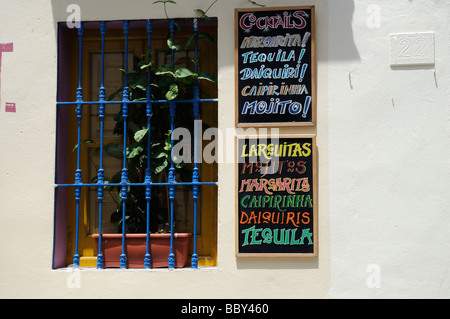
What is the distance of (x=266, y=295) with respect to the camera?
430 centimetres

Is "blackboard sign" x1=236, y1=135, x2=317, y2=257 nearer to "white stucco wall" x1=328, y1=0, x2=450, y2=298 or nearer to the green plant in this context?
"white stucco wall" x1=328, y1=0, x2=450, y2=298

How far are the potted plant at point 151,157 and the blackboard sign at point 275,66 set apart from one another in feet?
1.03

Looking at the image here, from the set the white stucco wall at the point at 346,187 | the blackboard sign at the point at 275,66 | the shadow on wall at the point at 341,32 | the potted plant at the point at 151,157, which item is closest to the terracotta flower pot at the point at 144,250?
the potted plant at the point at 151,157

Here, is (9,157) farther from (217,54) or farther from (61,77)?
(217,54)

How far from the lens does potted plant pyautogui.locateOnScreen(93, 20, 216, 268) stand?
14.7 feet

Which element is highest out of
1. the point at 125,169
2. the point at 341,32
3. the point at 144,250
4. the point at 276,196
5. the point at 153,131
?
the point at 341,32

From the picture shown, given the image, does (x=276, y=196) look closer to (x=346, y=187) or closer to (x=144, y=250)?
(x=346, y=187)

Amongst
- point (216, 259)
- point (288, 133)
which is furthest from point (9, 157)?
point (288, 133)

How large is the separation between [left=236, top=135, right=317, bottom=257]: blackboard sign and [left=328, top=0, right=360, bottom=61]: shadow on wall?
659 millimetres

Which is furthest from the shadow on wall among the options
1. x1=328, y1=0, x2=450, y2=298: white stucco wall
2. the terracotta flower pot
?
the terracotta flower pot

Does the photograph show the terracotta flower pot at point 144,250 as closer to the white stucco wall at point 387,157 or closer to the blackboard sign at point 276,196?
the blackboard sign at point 276,196

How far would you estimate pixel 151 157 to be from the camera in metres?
4.55

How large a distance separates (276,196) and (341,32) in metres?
1.30

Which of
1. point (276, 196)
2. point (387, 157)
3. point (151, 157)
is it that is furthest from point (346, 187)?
point (151, 157)
